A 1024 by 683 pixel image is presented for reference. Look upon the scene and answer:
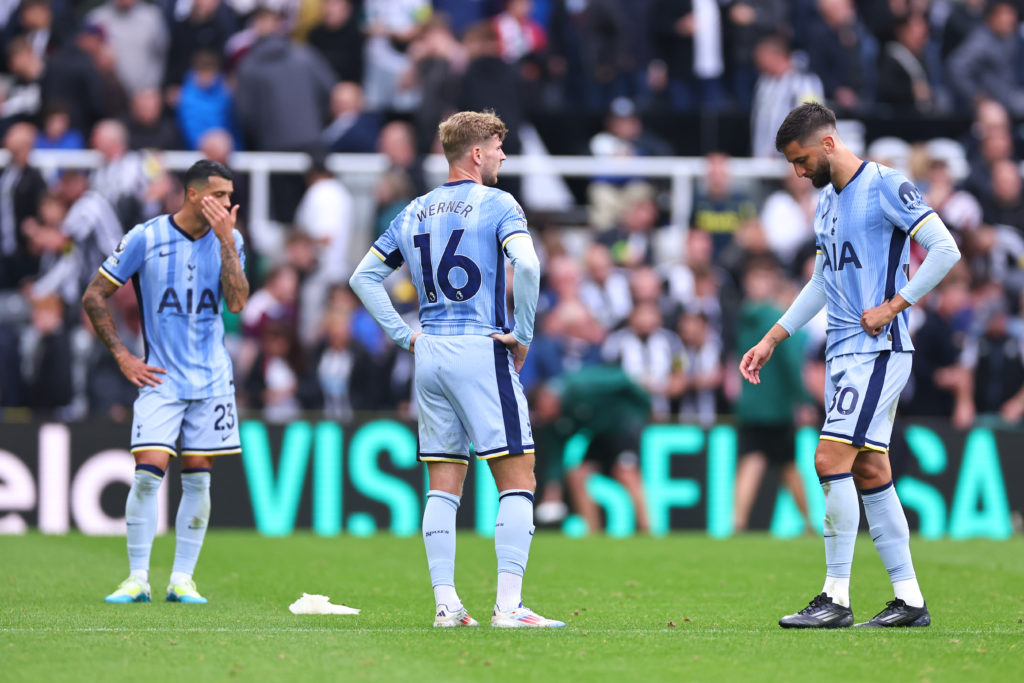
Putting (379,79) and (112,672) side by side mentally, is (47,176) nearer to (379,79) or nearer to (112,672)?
(379,79)

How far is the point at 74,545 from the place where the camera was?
12789mm

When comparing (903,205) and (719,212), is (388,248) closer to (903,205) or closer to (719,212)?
(903,205)

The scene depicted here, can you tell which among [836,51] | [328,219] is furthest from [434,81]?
[836,51]

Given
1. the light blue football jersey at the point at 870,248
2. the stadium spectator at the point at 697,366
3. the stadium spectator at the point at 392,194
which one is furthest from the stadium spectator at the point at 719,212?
the light blue football jersey at the point at 870,248

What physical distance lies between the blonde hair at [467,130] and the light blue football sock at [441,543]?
65.2 inches

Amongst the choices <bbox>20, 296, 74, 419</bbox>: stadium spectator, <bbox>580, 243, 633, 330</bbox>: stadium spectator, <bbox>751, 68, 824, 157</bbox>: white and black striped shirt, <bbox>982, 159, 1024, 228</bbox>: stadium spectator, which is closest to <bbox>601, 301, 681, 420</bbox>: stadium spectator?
<bbox>580, 243, 633, 330</bbox>: stadium spectator

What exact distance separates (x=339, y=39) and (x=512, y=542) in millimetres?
12264

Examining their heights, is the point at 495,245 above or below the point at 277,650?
above

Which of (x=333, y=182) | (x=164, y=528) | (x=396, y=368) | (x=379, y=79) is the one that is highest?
(x=379, y=79)

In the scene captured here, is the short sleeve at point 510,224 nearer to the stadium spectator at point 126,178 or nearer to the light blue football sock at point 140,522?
the light blue football sock at point 140,522

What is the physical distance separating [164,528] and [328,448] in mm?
1728

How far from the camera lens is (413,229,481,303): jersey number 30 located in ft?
24.5

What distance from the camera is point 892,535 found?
25.9 feet

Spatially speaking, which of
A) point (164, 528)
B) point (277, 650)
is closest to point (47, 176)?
point (164, 528)
